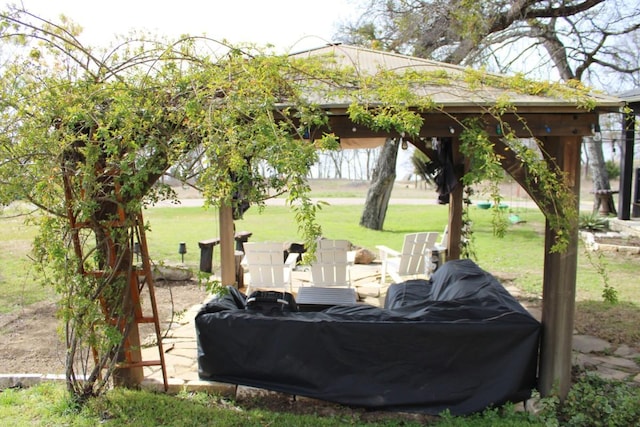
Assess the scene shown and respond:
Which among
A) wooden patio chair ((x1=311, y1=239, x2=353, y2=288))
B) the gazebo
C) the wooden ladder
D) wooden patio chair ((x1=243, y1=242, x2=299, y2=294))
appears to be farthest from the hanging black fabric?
the wooden ladder

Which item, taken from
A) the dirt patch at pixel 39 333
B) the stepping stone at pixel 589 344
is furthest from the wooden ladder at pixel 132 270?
the stepping stone at pixel 589 344

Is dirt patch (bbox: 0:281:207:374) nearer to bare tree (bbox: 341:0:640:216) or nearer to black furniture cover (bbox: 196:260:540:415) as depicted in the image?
black furniture cover (bbox: 196:260:540:415)

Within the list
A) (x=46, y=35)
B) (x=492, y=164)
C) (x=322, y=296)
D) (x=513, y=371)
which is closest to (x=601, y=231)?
(x=322, y=296)

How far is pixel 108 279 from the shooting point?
4.06 m

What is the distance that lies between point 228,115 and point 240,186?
0.46 m

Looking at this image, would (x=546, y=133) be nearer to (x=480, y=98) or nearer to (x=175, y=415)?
(x=480, y=98)

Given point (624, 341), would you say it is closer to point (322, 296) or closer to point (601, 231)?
point (322, 296)

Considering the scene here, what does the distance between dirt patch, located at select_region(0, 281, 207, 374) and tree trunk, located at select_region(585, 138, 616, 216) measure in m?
13.8

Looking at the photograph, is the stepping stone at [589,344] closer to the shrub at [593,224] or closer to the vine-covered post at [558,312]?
the vine-covered post at [558,312]

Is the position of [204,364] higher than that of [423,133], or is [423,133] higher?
[423,133]

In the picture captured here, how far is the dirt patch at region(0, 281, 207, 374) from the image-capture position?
507 centimetres

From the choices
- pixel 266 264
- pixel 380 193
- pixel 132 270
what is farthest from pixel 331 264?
pixel 380 193

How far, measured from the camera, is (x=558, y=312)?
13.3 ft

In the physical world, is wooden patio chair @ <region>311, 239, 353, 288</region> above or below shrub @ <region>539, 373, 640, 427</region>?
above
